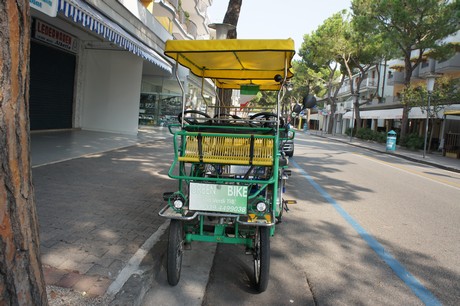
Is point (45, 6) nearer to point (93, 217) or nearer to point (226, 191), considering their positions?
point (93, 217)

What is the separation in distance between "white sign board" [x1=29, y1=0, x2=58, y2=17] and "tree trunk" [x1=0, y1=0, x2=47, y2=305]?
4441 millimetres

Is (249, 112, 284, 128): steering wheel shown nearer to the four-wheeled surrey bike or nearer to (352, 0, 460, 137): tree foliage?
the four-wheeled surrey bike

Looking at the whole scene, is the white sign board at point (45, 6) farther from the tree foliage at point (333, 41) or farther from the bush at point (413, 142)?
the tree foliage at point (333, 41)

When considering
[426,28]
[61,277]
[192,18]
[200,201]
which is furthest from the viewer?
[192,18]

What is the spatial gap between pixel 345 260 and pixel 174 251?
2.08 m

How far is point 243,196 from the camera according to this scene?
3.26 metres

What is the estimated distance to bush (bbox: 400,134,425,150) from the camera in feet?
81.8

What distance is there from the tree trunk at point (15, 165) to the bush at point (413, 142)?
2676 centimetres

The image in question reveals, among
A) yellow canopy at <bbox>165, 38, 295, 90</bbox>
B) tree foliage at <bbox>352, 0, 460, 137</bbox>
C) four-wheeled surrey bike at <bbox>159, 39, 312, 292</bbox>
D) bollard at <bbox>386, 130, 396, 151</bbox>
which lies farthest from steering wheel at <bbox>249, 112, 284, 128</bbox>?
tree foliage at <bbox>352, 0, 460, 137</bbox>

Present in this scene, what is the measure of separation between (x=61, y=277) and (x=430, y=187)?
31.1ft

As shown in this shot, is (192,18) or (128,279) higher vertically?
(192,18)

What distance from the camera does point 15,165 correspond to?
5.58 feet

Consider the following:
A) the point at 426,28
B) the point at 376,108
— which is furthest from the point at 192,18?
the point at 376,108

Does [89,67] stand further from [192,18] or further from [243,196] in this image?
[192,18]
